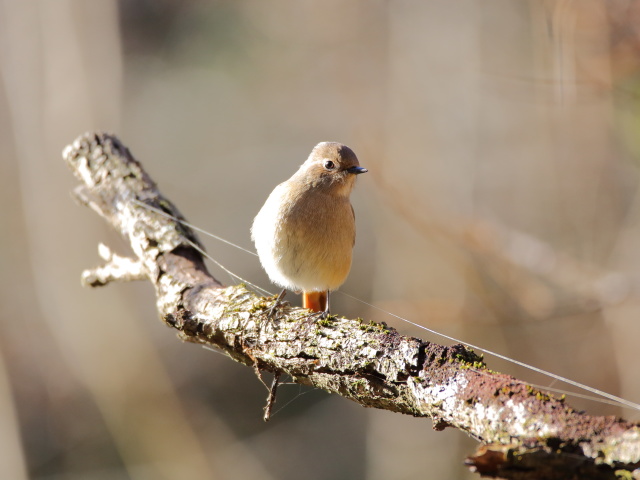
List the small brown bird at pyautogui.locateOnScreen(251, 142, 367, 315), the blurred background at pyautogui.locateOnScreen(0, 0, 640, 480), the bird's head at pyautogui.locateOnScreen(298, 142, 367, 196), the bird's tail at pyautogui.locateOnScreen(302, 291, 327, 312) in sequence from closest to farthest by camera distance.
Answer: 1. the small brown bird at pyautogui.locateOnScreen(251, 142, 367, 315)
2. the bird's head at pyautogui.locateOnScreen(298, 142, 367, 196)
3. the bird's tail at pyautogui.locateOnScreen(302, 291, 327, 312)
4. the blurred background at pyautogui.locateOnScreen(0, 0, 640, 480)

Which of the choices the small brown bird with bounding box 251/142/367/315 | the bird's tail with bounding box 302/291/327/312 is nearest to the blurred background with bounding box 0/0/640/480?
the bird's tail with bounding box 302/291/327/312

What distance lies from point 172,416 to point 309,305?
7.80ft

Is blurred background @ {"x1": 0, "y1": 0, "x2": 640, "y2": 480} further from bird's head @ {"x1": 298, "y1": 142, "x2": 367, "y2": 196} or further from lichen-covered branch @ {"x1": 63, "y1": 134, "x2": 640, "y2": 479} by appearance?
lichen-covered branch @ {"x1": 63, "y1": 134, "x2": 640, "y2": 479}

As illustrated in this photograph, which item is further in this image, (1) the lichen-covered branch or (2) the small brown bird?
(2) the small brown bird

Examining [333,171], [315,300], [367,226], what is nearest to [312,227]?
[333,171]

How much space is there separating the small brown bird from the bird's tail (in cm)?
16

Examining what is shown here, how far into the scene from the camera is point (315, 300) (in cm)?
422

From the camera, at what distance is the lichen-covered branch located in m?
1.50

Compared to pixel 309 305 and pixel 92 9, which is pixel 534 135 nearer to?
pixel 309 305

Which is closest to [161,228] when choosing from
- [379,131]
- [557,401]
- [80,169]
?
[80,169]

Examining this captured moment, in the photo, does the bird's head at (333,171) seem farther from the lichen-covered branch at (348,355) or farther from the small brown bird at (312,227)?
the lichen-covered branch at (348,355)

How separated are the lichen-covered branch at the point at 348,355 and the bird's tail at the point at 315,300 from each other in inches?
36.6

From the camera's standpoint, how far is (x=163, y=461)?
5.68 m

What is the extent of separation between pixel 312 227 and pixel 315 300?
0.70 m
